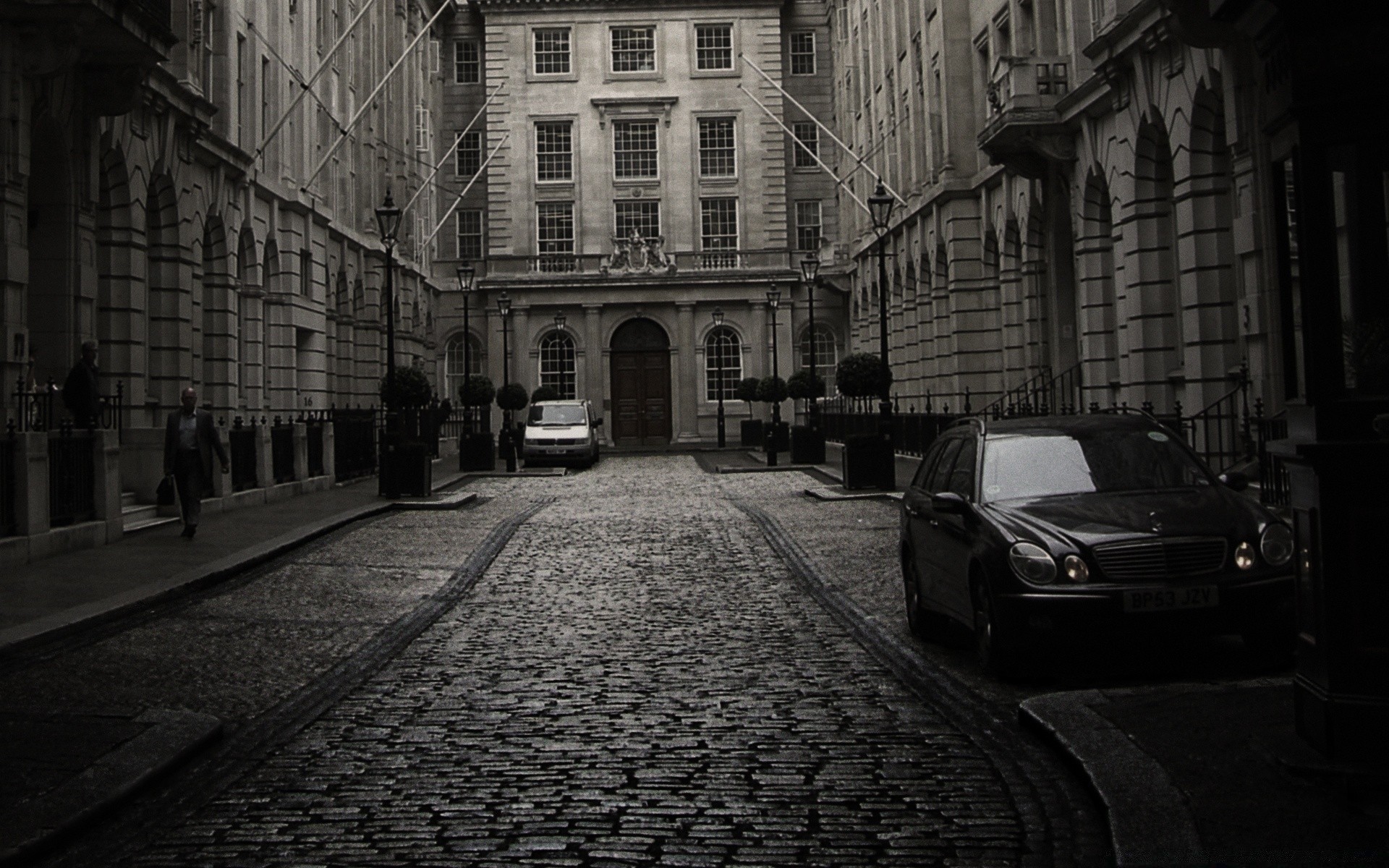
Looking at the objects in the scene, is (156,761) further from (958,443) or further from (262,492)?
(262,492)

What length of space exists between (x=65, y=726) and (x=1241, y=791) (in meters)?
5.45

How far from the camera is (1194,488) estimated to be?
9.00 m

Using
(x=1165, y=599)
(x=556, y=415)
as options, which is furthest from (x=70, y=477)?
(x=556, y=415)

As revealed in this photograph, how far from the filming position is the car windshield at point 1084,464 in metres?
9.16

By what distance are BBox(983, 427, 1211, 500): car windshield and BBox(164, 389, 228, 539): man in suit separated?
11.5 metres

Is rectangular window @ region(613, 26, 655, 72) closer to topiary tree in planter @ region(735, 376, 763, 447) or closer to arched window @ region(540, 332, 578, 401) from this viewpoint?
arched window @ region(540, 332, 578, 401)

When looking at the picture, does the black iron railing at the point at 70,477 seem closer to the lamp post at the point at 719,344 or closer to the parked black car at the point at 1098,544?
the parked black car at the point at 1098,544

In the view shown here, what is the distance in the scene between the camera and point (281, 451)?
26234mm

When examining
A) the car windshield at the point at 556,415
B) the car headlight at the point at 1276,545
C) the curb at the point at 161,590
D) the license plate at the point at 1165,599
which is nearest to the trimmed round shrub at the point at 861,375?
the car windshield at the point at 556,415

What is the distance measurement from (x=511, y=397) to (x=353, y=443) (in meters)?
17.2

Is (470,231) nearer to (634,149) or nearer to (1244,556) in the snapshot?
(634,149)

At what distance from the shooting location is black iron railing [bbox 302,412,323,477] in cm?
2858

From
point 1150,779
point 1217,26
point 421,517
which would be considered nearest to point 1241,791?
point 1150,779

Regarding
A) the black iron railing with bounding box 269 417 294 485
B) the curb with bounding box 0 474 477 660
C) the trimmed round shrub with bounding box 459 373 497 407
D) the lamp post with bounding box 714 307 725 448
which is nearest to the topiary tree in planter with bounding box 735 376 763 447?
the lamp post with bounding box 714 307 725 448
